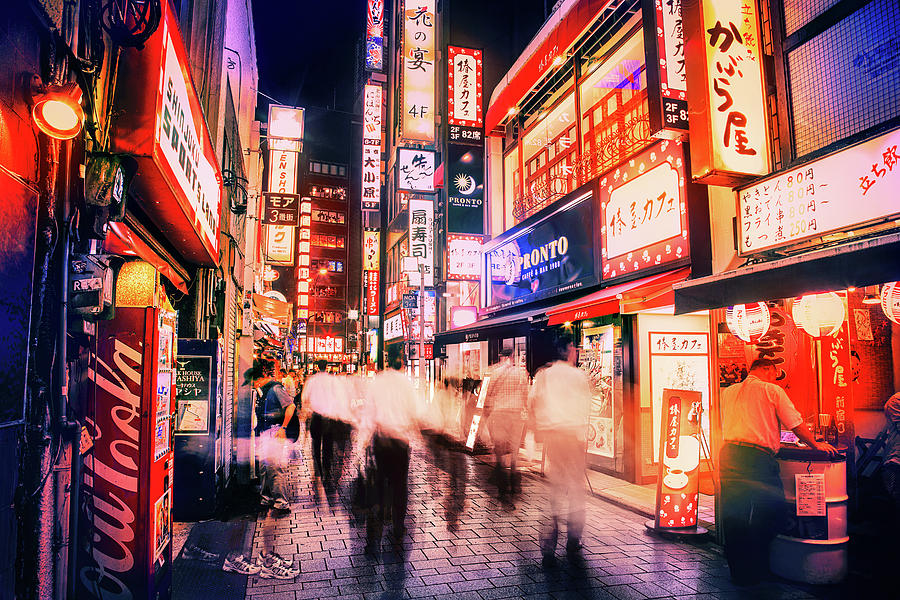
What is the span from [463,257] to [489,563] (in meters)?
12.3

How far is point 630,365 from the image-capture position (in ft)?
33.8

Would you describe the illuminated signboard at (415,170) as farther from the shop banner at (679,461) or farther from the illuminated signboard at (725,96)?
the shop banner at (679,461)

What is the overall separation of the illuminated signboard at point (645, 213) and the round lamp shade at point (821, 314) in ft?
8.82

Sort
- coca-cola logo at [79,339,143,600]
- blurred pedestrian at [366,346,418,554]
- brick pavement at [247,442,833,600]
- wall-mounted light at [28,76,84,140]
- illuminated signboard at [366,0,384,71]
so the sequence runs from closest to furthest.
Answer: wall-mounted light at [28,76,84,140] < coca-cola logo at [79,339,143,600] < brick pavement at [247,442,833,600] < blurred pedestrian at [366,346,418,554] < illuminated signboard at [366,0,384,71]

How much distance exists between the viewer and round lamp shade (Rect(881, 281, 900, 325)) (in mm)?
5121

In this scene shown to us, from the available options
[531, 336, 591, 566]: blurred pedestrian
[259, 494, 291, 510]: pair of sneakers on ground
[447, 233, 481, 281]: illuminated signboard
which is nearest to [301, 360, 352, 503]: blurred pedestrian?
[259, 494, 291, 510]: pair of sneakers on ground

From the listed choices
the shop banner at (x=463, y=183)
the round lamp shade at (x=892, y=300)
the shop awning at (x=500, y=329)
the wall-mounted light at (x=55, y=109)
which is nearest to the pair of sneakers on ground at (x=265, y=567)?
the wall-mounted light at (x=55, y=109)

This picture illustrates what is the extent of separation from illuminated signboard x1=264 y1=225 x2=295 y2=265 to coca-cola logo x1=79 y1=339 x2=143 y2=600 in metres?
17.8

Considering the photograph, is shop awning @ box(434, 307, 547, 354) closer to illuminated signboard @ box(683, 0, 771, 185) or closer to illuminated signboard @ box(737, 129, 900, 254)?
illuminated signboard @ box(737, 129, 900, 254)

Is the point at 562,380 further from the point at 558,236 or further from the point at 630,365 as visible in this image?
the point at 558,236

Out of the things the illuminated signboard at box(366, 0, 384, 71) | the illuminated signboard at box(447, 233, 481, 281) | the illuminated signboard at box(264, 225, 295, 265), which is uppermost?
the illuminated signboard at box(366, 0, 384, 71)

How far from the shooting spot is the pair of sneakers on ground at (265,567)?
550cm

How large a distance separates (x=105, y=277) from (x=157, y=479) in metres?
1.80

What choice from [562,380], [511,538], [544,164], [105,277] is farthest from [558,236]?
[105,277]
